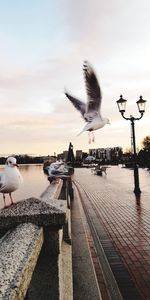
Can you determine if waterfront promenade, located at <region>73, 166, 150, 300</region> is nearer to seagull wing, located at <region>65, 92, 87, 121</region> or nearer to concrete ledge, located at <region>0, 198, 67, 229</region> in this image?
concrete ledge, located at <region>0, 198, 67, 229</region>

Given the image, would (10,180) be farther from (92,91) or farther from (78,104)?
(78,104)

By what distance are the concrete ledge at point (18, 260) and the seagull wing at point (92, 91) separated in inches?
188

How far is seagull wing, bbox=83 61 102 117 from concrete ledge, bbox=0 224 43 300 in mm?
4765

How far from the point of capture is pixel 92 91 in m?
7.07

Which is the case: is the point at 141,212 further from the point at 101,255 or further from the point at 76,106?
the point at 101,255

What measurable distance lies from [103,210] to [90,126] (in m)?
4.53

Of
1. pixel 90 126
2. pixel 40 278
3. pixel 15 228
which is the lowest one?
pixel 40 278

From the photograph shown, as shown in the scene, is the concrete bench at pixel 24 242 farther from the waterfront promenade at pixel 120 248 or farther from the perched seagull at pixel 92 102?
the perched seagull at pixel 92 102

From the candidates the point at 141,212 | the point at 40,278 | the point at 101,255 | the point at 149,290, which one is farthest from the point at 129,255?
the point at 141,212

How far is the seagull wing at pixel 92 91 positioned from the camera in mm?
6562

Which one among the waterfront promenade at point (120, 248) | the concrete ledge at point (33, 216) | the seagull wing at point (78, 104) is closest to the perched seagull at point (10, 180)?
the concrete ledge at point (33, 216)

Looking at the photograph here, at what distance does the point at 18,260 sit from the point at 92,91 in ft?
19.1

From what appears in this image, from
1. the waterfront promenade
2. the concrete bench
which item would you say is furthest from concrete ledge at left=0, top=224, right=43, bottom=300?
the waterfront promenade

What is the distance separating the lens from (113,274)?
A: 15.6ft
